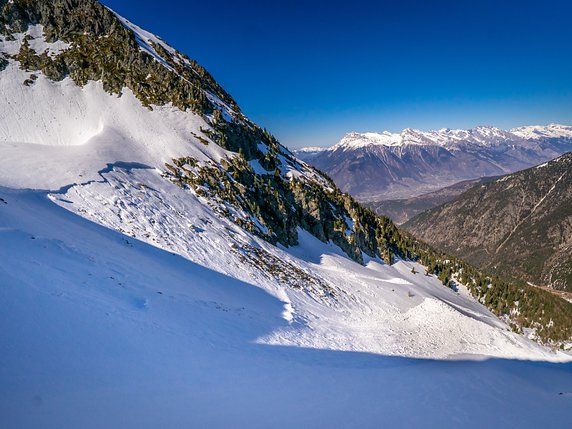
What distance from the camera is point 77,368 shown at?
33.3 ft

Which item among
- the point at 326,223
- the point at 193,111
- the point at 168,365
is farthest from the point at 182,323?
the point at 326,223

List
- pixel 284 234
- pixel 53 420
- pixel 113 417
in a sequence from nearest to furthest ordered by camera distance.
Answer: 1. pixel 53 420
2. pixel 113 417
3. pixel 284 234

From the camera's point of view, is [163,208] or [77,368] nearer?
[77,368]

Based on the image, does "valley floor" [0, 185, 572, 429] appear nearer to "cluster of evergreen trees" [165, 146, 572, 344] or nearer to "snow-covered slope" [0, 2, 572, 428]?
"snow-covered slope" [0, 2, 572, 428]

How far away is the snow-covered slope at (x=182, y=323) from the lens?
10297 millimetres

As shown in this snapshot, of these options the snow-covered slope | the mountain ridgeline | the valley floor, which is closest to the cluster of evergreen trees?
the mountain ridgeline

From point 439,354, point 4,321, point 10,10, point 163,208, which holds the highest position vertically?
point 10,10

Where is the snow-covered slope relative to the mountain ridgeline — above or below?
below

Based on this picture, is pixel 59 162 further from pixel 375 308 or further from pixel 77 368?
pixel 375 308

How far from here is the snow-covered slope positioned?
1030cm

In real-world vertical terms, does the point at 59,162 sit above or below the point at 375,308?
above

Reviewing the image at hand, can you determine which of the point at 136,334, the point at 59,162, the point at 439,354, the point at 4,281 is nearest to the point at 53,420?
the point at 136,334

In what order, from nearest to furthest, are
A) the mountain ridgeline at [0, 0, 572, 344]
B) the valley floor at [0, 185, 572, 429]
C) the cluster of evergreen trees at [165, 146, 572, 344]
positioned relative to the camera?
the valley floor at [0, 185, 572, 429]
the cluster of evergreen trees at [165, 146, 572, 344]
the mountain ridgeline at [0, 0, 572, 344]

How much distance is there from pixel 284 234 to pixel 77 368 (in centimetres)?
4156
